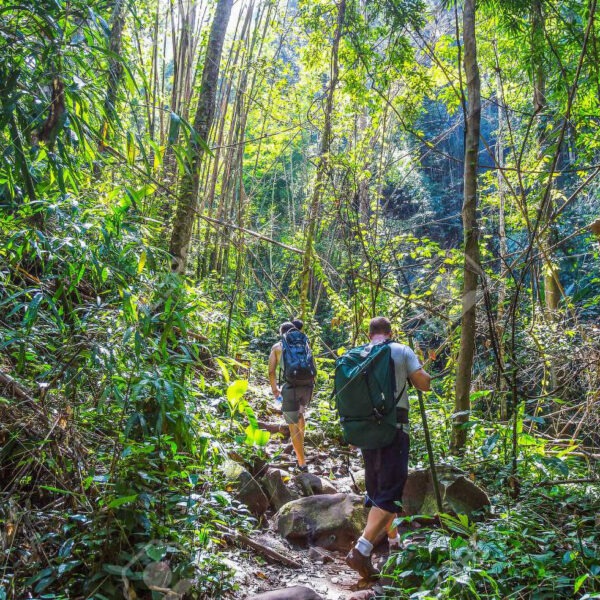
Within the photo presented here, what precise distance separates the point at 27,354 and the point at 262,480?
216cm

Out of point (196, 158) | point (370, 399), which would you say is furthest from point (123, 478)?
point (196, 158)

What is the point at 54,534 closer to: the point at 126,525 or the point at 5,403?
the point at 126,525

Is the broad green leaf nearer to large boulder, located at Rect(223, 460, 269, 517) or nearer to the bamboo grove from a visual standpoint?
the bamboo grove

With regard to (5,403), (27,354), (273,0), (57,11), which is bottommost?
(5,403)

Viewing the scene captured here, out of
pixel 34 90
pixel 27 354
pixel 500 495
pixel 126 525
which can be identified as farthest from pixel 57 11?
pixel 500 495

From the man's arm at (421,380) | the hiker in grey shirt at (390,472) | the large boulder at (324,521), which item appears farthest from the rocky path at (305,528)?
the man's arm at (421,380)

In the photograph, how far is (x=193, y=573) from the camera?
7.41 feet

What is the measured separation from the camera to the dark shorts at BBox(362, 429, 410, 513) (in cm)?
312

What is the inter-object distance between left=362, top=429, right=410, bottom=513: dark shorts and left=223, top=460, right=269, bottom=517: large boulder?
3.07 feet

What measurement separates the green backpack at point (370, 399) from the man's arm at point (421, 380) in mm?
119

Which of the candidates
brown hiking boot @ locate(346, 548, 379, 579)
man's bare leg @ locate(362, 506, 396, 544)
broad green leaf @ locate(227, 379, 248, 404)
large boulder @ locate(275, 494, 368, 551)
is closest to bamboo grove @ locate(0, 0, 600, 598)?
broad green leaf @ locate(227, 379, 248, 404)

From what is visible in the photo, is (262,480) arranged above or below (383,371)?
below

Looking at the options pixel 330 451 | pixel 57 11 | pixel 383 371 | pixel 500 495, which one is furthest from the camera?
pixel 330 451

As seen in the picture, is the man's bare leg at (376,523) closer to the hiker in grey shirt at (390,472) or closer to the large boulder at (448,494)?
the hiker in grey shirt at (390,472)
